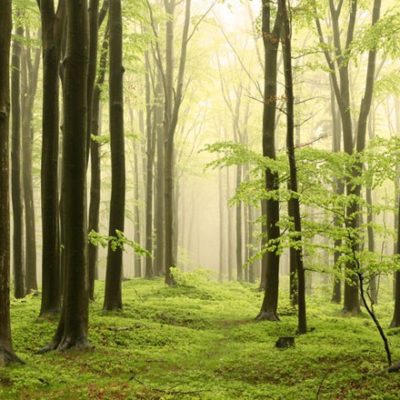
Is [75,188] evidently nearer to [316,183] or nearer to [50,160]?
[50,160]

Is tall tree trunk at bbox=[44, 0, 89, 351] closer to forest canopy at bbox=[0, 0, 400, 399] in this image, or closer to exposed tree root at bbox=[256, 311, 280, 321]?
forest canopy at bbox=[0, 0, 400, 399]

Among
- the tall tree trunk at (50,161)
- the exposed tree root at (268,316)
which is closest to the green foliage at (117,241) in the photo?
the tall tree trunk at (50,161)

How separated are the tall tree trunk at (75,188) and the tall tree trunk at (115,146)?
3.41 m

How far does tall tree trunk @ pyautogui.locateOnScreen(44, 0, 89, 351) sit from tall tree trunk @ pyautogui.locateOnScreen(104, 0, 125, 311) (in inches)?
134

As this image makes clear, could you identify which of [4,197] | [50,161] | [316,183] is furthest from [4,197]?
[316,183]

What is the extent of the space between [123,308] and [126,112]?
1141 inches

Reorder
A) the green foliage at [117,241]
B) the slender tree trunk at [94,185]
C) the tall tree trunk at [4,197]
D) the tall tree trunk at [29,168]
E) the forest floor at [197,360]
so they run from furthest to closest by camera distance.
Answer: the tall tree trunk at [29,168], the slender tree trunk at [94,185], the green foliage at [117,241], the tall tree trunk at [4,197], the forest floor at [197,360]

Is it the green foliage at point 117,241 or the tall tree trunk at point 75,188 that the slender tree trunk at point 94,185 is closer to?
the green foliage at point 117,241

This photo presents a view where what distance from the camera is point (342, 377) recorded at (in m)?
6.48

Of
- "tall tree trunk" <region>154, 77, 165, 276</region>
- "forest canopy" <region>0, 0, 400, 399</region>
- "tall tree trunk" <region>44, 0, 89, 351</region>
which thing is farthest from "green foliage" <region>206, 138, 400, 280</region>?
"tall tree trunk" <region>154, 77, 165, 276</region>

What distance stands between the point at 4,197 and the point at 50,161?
345 centimetres

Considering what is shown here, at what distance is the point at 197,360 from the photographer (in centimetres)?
808

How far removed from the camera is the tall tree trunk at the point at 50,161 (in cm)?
978

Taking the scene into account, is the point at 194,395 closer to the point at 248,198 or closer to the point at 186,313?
the point at 248,198
